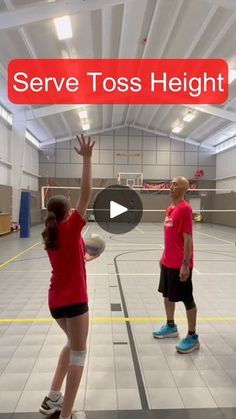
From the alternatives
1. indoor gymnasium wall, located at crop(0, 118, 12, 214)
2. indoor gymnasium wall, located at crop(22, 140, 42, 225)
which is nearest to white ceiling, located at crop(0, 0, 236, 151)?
indoor gymnasium wall, located at crop(0, 118, 12, 214)

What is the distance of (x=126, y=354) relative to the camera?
4.09 m

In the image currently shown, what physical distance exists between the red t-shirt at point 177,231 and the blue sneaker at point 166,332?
92cm

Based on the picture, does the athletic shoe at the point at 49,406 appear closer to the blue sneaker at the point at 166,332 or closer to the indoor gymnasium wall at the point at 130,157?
the blue sneaker at the point at 166,332

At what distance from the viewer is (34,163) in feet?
96.6

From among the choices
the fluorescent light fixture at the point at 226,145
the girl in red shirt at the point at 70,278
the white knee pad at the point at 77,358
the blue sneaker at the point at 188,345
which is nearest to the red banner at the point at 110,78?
the fluorescent light fixture at the point at 226,145

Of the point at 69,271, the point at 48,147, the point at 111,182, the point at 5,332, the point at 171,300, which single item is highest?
the point at 48,147

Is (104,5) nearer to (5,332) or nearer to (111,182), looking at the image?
(5,332)

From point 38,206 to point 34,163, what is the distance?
3423 millimetres

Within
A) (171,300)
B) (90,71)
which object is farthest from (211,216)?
(171,300)

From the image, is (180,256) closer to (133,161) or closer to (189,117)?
(189,117)

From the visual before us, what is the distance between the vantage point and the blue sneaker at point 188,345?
411cm

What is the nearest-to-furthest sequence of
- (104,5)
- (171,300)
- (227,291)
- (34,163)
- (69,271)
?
1. (69,271)
2. (171,300)
3. (227,291)
4. (104,5)
5. (34,163)

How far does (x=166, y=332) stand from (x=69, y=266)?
2.54 metres

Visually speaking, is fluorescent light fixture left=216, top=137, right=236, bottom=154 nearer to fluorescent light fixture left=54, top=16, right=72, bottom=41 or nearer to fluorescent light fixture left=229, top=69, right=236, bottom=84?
fluorescent light fixture left=229, top=69, right=236, bottom=84
